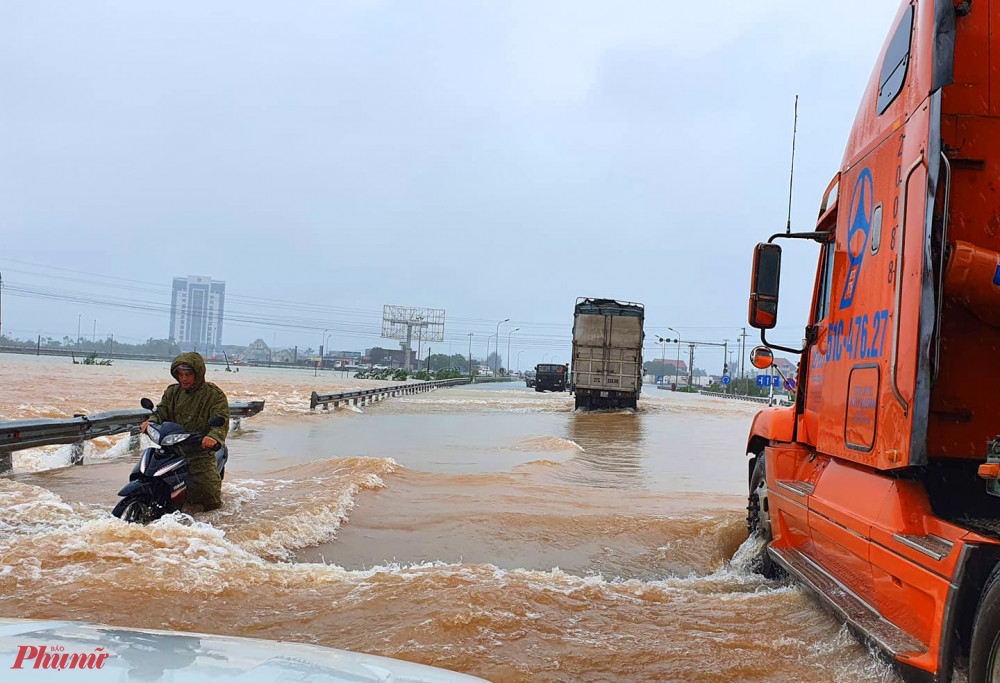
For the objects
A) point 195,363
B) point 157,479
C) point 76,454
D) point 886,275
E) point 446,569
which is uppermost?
point 886,275

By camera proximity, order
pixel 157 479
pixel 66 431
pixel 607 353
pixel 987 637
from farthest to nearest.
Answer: pixel 607 353 → pixel 66 431 → pixel 157 479 → pixel 987 637

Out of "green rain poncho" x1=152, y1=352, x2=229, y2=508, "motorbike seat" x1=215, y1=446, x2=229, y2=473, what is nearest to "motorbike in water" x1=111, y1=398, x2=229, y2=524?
"green rain poncho" x1=152, y1=352, x2=229, y2=508

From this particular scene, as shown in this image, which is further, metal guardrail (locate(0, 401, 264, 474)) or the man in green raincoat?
metal guardrail (locate(0, 401, 264, 474))

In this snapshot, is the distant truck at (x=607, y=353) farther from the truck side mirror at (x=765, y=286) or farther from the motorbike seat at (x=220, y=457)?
the truck side mirror at (x=765, y=286)

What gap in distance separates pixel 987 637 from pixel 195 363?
20.0 feet

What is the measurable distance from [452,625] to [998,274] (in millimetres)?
3368

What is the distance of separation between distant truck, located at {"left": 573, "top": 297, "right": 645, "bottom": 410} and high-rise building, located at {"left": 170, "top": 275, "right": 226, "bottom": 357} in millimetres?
84134

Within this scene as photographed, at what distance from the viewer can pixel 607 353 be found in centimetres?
3034

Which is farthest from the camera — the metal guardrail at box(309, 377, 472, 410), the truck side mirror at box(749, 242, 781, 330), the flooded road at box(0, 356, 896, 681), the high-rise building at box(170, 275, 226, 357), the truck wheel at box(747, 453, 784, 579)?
the high-rise building at box(170, 275, 226, 357)

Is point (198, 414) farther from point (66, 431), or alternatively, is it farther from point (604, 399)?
point (604, 399)

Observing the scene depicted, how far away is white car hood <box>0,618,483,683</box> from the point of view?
2.01 metres

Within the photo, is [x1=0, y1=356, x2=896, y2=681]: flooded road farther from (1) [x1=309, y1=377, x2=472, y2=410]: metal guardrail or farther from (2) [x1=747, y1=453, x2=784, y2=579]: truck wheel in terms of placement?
(1) [x1=309, y1=377, x2=472, y2=410]: metal guardrail

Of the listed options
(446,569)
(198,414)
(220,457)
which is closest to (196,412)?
(198,414)

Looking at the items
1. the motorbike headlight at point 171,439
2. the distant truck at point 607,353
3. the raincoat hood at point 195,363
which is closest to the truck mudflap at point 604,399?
the distant truck at point 607,353
